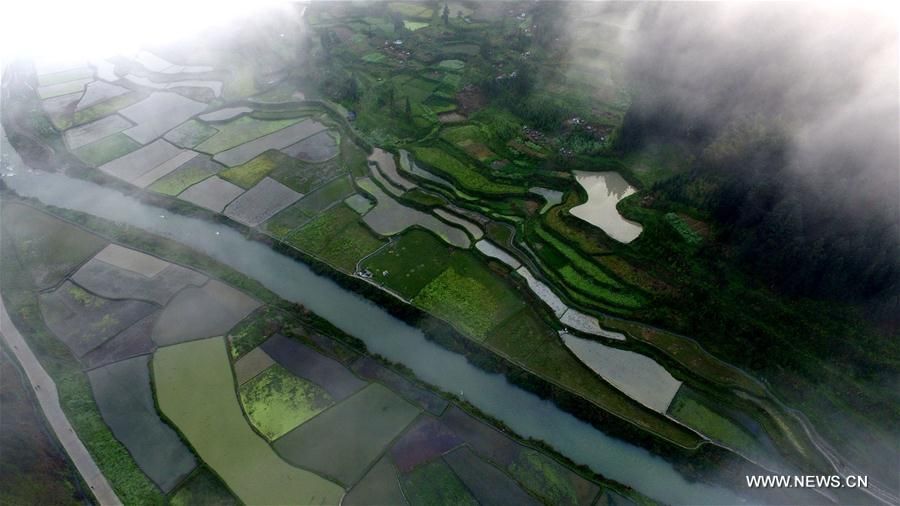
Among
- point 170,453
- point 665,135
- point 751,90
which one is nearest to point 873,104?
point 751,90

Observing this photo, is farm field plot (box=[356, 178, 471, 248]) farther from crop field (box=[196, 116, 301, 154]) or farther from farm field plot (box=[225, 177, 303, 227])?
crop field (box=[196, 116, 301, 154])

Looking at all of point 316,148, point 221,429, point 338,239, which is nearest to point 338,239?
point 338,239

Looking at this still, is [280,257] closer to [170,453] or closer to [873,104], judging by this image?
[170,453]

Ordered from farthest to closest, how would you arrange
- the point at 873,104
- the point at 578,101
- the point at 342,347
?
the point at 578,101 → the point at 873,104 → the point at 342,347

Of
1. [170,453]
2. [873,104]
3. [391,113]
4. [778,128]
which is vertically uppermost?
[873,104]

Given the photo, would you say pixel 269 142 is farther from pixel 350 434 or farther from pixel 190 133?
pixel 350 434

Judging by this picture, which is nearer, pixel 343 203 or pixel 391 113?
pixel 343 203

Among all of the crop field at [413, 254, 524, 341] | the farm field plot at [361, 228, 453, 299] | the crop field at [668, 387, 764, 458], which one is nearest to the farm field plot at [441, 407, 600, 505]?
the crop field at [413, 254, 524, 341]

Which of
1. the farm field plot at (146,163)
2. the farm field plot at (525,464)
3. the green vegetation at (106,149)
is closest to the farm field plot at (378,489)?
the farm field plot at (525,464)
